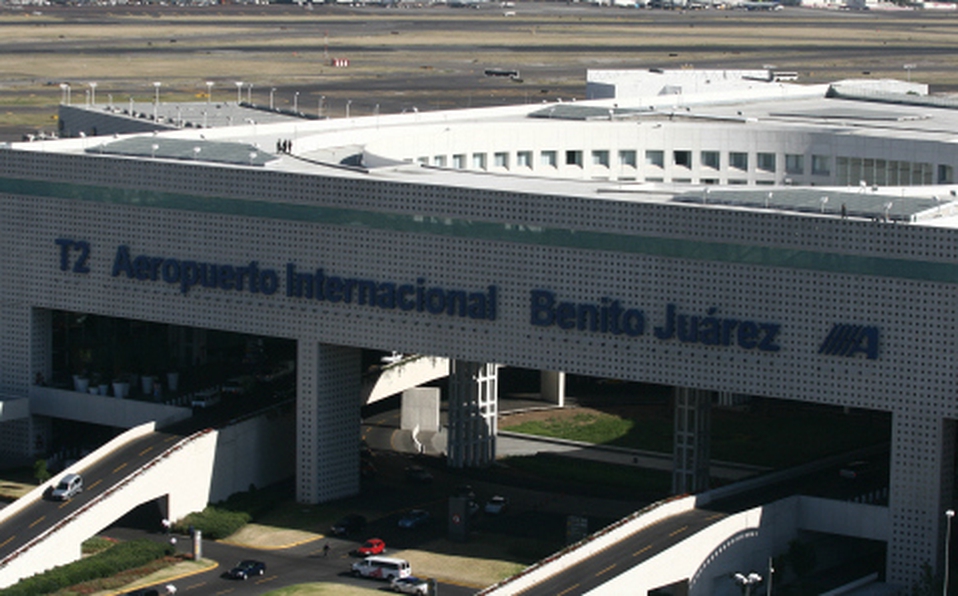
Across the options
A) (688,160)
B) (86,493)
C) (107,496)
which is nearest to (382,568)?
(107,496)

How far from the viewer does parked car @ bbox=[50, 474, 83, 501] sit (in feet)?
315

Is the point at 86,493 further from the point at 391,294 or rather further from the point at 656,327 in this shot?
the point at 656,327

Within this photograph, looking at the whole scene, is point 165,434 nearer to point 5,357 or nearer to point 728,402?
point 5,357

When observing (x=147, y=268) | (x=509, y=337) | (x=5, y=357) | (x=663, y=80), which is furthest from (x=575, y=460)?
(x=663, y=80)

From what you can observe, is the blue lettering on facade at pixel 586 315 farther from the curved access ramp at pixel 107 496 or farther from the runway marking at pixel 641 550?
the curved access ramp at pixel 107 496

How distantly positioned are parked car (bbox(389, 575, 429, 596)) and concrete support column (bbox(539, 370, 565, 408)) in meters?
39.5

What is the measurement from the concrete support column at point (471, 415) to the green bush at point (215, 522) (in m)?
14.8

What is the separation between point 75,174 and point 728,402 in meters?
46.5

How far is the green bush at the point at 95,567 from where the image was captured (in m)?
86.8

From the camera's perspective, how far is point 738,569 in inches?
3469

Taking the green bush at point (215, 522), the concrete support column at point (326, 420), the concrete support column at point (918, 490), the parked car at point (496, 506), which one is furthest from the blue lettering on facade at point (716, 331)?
the green bush at point (215, 522)

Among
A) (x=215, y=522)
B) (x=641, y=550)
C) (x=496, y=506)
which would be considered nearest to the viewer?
(x=641, y=550)

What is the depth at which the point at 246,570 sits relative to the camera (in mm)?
89062

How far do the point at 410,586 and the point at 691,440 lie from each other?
1724 cm
